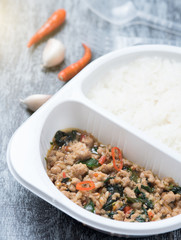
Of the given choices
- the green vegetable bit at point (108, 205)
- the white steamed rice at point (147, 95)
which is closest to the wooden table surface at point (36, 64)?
the green vegetable bit at point (108, 205)

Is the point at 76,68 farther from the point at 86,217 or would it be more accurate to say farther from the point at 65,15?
the point at 86,217

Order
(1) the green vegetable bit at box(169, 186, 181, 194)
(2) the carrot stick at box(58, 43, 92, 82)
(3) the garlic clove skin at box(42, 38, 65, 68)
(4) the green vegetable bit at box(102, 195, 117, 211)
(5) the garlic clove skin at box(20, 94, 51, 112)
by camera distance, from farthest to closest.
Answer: (3) the garlic clove skin at box(42, 38, 65, 68) < (2) the carrot stick at box(58, 43, 92, 82) < (5) the garlic clove skin at box(20, 94, 51, 112) < (1) the green vegetable bit at box(169, 186, 181, 194) < (4) the green vegetable bit at box(102, 195, 117, 211)

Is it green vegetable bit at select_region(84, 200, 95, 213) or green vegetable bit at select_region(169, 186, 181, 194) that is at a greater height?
green vegetable bit at select_region(84, 200, 95, 213)

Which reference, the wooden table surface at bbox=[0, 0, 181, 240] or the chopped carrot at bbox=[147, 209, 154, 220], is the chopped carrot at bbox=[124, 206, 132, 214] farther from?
the wooden table surface at bbox=[0, 0, 181, 240]

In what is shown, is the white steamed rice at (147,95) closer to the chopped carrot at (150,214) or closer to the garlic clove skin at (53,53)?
the chopped carrot at (150,214)

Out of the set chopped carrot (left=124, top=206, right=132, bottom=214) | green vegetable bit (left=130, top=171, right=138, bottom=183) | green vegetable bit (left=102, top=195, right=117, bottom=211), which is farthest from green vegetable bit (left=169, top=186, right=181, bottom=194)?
green vegetable bit (left=102, top=195, right=117, bottom=211)

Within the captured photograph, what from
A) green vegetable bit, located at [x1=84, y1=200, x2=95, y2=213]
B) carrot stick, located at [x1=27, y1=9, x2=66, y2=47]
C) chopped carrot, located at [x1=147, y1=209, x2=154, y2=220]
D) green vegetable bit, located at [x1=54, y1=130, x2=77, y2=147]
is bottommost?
chopped carrot, located at [x1=147, y1=209, x2=154, y2=220]

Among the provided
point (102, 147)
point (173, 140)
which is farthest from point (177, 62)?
point (102, 147)
